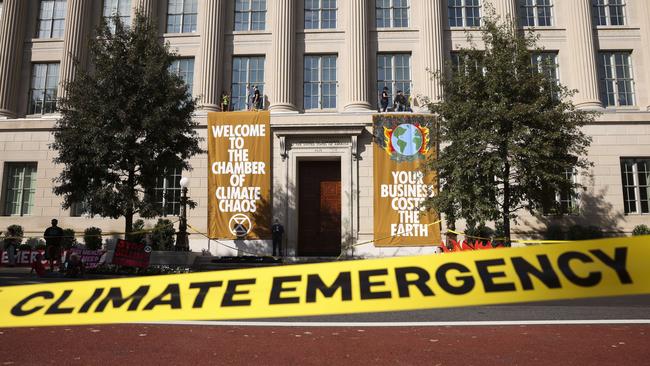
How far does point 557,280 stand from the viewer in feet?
11.5

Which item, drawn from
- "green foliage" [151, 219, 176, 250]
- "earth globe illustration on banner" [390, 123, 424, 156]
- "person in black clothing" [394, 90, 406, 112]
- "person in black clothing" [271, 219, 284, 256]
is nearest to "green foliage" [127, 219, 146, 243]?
"green foliage" [151, 219, 176, 250]

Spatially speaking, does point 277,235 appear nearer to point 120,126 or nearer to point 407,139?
point 407,139

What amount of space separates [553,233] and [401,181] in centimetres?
800

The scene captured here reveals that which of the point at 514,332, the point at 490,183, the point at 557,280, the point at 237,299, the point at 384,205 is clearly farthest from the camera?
the point at 384,205

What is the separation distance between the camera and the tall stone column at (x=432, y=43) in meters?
25.1

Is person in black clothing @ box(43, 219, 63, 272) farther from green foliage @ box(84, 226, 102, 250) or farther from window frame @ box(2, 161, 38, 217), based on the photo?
window frame @ box(2, 161, 38, 217)

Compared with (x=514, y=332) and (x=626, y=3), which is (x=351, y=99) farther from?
(x=514, y=332)

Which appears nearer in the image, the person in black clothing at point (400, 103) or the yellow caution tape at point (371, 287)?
the yellow caution tape at point (371, 287)

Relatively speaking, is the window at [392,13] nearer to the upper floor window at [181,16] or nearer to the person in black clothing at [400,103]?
the person in black clothing at [400,103]

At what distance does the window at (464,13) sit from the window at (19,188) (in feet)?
81.9

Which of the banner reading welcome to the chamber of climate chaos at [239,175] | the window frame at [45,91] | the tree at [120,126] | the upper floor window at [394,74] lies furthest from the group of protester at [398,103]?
the window frame at [45,91]

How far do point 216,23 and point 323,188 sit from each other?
433 inches

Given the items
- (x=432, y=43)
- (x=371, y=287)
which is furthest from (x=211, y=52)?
(x=371, y=287)

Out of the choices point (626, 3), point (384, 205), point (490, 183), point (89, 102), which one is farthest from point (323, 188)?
point (626, 3)
